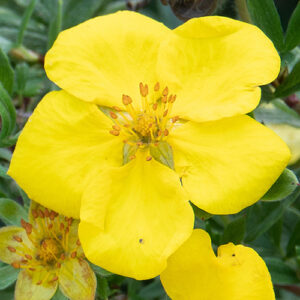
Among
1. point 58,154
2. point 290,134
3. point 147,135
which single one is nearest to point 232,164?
point 147,135

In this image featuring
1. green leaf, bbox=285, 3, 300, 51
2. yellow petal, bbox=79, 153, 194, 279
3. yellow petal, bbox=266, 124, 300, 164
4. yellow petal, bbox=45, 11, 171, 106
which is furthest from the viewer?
yellow petal, bbox=266, 124, 300, 164

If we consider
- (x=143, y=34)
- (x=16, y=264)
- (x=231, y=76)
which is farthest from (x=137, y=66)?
(x=16, y=264)

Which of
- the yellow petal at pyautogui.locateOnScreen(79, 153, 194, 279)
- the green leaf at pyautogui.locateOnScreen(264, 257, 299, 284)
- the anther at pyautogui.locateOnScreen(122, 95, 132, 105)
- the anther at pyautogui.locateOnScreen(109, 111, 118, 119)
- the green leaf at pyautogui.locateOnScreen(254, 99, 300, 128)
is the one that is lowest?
the green leaf at pyautogui.locateOnScreen(264, 257, 299, 284)

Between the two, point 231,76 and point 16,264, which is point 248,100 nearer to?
point 231,76

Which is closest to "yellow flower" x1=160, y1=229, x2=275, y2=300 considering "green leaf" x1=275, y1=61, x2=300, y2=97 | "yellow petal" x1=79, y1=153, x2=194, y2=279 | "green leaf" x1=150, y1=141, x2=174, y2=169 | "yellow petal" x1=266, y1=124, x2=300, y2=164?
"yellow petal" x1=79, y1=153, x2=194, y2=279

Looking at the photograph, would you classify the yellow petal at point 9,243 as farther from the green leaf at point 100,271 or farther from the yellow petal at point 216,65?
the yellow petal at point 216,65

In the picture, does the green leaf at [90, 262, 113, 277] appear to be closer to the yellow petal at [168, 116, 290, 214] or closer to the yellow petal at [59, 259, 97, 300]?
the yellow petal at [59, 259, 97, 300]

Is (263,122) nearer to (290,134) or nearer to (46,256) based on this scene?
(290,134)

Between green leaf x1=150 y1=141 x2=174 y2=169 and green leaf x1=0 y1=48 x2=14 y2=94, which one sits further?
green leaf x1=0 y1=48 x2=14 y2=94
